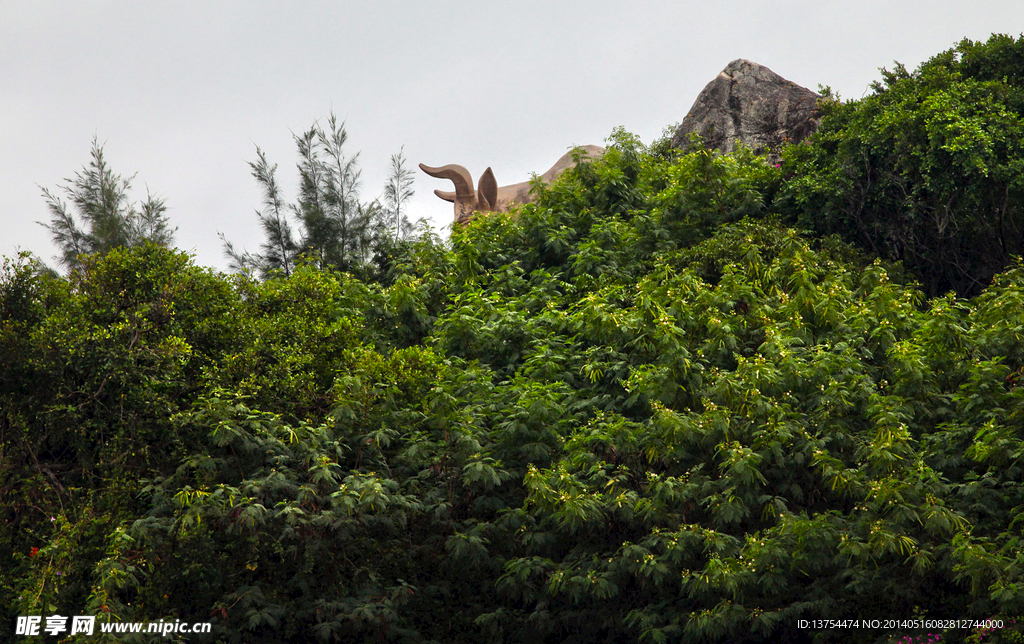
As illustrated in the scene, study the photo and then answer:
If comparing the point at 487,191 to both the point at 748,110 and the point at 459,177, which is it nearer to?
the point at 459,177

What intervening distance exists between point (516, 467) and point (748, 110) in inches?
557

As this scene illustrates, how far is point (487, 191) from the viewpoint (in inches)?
866

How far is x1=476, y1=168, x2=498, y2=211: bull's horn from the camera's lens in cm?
2181

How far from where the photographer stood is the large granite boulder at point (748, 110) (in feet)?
67.9

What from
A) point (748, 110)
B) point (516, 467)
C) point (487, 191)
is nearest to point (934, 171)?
point (748, 110)

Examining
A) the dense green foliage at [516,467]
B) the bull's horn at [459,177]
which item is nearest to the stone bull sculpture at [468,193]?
Answer: the bull's horn at [459,177]

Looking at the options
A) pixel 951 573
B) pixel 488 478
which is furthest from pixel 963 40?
pixel 488 478

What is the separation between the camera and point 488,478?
30.7 ft

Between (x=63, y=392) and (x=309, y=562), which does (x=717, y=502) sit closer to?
(x=309, y=562)

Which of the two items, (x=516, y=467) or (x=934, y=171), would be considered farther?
(x=934, y=171)

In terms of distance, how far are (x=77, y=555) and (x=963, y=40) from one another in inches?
592

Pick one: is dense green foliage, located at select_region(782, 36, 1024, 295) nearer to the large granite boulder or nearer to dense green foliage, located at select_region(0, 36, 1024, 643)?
dense green foliage, located at select_region(0, 36, 1024, 643)

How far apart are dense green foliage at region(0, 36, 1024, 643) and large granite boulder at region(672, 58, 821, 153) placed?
10.5 metres

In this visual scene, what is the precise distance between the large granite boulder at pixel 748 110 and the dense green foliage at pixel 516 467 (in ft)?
34.3
